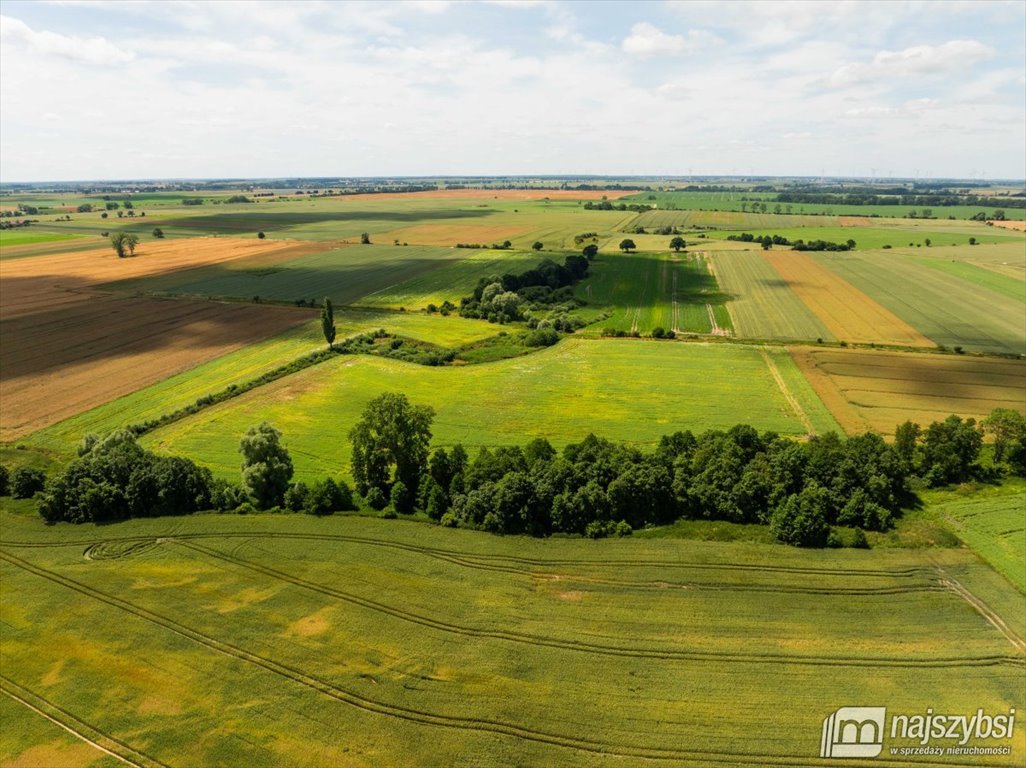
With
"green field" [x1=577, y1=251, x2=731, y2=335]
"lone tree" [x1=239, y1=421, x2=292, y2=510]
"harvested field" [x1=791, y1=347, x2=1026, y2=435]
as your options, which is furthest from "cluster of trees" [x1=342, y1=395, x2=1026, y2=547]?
"green field" [x1=577, y1=251, x2=731, y2=335]

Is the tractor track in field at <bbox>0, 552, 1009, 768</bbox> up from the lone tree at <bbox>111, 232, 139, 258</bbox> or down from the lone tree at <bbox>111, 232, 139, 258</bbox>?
down

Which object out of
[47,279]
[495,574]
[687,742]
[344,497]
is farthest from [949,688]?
[47,279]

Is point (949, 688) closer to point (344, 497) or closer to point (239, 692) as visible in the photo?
point (239, 692)

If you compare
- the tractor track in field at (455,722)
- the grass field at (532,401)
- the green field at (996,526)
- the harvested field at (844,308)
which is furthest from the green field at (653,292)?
the tractor track in field at (455,722)

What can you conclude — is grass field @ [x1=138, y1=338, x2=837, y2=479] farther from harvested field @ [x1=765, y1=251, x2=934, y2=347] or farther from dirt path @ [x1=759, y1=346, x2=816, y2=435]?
harvested field @ [x1=765, y1=251, x2=934, y2=347]

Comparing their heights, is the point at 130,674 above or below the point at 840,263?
below

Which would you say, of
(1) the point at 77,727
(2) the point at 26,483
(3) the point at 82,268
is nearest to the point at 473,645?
(1) the point at 77,727
